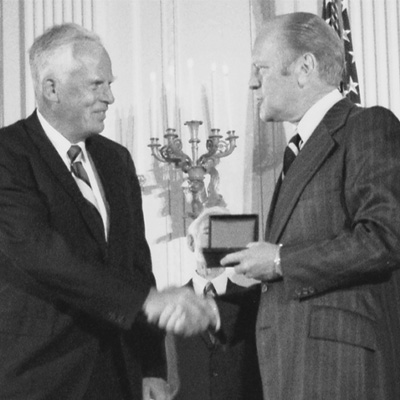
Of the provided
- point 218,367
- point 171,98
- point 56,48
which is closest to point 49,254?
point 56,48

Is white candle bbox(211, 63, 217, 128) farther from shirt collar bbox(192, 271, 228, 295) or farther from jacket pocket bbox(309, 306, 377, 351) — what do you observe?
jacket pocket bbox(309, 306, 377, 351)

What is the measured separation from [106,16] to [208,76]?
2.26ft

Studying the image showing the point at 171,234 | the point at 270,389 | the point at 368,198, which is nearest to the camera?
the point at 368,198

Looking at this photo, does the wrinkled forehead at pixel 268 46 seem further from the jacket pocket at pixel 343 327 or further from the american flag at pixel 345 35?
the american flag at pixel 345 35

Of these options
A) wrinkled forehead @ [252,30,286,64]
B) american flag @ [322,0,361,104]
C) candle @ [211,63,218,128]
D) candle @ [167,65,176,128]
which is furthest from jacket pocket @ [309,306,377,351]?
candle @ [167,65,176,128]

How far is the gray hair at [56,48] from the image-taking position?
2.96 m

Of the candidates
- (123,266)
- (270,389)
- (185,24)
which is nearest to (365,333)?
(270,389)

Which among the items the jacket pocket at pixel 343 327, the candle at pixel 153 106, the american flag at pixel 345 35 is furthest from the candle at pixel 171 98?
the jacket pocket at pixel 343 327

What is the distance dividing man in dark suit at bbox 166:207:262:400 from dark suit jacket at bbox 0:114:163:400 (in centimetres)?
70

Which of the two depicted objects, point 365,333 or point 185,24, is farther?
point 185,24

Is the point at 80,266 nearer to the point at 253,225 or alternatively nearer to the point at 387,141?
the point at 253,225

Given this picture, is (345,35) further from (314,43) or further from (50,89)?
(50,89)

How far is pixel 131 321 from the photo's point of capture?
2.64 m

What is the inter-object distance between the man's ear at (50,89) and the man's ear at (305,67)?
2.59ft
